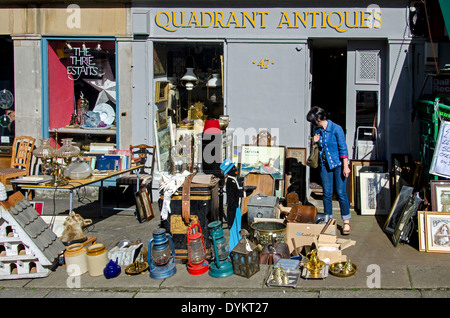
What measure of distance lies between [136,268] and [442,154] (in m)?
4.61

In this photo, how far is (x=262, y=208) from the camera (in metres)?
7.74

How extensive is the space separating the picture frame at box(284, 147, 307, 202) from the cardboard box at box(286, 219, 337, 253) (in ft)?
8.21

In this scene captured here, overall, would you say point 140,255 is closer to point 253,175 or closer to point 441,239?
point 253,175

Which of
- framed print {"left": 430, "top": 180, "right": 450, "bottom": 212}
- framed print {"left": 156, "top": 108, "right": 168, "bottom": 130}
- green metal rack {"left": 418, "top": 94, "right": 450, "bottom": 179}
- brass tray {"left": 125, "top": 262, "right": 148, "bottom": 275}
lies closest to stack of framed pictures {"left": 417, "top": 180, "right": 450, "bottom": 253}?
framed print {"left": 430, "top": 180, "right": 450, "bottom": 212}

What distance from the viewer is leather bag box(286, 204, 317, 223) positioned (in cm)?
735

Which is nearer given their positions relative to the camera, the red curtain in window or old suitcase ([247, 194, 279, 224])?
old suitcase ([247, 194, 279, 224])

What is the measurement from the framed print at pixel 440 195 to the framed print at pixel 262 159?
2.79 meters

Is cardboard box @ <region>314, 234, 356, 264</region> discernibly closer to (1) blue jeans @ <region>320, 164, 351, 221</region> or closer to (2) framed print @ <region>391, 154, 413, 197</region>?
(1) blue jeans @ <region>320, 164, 351, 221</region>

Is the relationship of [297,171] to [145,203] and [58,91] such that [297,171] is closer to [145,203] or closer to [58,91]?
[145,203]

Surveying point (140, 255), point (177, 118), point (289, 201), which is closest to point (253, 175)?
point (289, 201)

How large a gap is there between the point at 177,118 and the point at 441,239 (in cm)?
573
